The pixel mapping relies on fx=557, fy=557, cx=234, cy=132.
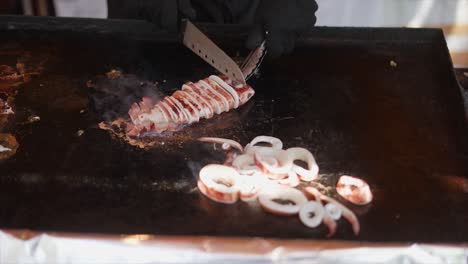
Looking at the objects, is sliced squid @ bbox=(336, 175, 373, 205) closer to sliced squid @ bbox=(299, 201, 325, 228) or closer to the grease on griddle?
sliced squid @ bbox=(299, 201, 325, 228)

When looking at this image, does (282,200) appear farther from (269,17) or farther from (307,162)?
(269,17)

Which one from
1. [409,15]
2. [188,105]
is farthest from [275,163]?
[409,15]

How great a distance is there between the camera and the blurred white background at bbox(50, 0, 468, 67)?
367cm

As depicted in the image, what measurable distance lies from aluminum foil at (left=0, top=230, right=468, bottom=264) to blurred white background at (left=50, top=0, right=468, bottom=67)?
233 cm

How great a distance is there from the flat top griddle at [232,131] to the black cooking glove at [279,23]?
149mm

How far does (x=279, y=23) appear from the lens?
236cm

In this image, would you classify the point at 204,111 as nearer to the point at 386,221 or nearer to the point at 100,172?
the point at 100,172

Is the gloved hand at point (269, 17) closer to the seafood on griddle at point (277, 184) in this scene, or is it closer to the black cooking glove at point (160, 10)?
the black cooking glove at point (160, 10)

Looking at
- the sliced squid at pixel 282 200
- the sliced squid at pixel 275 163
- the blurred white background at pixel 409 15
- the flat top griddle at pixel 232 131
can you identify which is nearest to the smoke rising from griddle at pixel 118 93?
the flat top griddle at pixel 232 131

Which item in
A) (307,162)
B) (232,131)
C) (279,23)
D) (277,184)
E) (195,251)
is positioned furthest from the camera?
(279,23)

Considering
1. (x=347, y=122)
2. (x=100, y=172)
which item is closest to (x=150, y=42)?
(x=100, y=172)

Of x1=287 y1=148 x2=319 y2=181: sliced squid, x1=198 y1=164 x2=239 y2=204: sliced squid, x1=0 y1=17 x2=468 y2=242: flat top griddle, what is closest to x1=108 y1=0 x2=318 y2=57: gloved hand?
x1=0 y1=17 x2=468 y2=242: flat top griddle

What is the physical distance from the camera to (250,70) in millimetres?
2412

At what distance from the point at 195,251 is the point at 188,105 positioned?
2.37ft
